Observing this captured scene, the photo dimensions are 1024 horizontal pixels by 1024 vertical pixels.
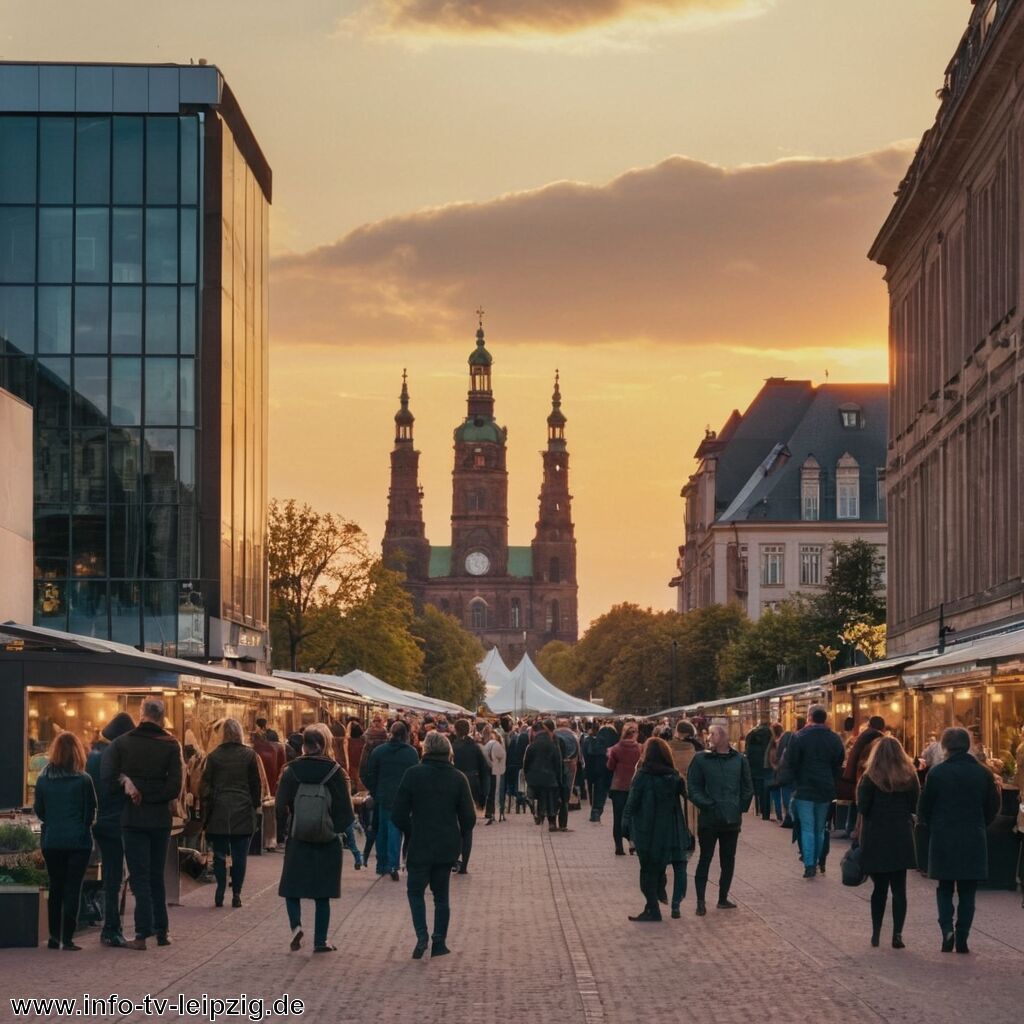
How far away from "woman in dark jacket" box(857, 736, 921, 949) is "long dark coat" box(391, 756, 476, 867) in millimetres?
3085

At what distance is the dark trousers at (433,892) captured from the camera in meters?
16.3

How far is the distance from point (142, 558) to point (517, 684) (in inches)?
1116

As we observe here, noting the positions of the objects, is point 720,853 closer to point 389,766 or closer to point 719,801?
point 719,801

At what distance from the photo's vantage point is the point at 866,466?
126 m

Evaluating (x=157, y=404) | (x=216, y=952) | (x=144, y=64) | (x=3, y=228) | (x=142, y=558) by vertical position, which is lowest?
(x=216, y=952)

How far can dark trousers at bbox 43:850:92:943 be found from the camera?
1664cm

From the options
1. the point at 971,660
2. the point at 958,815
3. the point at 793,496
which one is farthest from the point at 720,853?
the point at 793,496

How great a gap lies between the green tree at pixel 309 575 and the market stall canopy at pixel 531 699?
6945 mm

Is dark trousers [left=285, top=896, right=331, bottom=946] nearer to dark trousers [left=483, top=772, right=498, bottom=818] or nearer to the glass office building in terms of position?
dark trousers [left=483, top=772, right=498, bottom=818]

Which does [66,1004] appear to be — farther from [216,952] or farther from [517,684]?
[517,684]

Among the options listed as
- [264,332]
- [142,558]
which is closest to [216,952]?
[142,558]

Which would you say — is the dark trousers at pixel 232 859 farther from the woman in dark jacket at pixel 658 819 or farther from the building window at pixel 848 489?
the building window at pixel 848 489

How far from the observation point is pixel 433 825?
16.5 metres

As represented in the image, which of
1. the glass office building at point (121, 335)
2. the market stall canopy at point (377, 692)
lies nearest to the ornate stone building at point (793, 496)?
the market stall canopy at point (377, 692)
